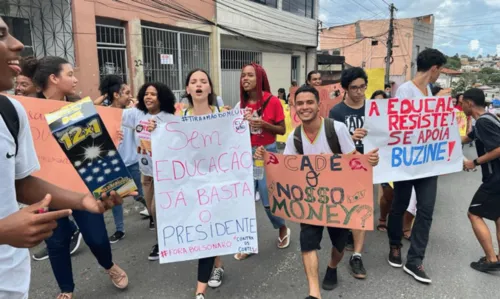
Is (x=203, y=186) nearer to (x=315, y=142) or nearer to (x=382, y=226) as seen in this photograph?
(x=315, y=142)

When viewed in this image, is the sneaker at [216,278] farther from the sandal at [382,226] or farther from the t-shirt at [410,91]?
the t-shirt at [410,91]

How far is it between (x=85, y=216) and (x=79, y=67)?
6536 millimetres

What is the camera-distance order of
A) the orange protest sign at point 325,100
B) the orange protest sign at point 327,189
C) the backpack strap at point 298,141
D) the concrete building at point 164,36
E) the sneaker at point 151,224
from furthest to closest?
the concrete building at point 164,36 < the orange protest sign at point 325,100 < the sneaker at point 151,224 < the backpack strap at point 298,141 < the orange protest sign at point 327,189

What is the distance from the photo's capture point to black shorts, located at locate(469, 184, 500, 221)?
10.2ft

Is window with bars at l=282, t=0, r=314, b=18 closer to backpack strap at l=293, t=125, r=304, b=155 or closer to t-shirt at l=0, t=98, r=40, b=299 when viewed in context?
backpack strap at l=293, t=125, r=304, b=155

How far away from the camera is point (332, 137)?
107 inches

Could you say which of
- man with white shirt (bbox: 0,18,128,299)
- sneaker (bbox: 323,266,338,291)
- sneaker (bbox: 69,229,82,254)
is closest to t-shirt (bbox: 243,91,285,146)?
sneaker (bbox: 323,266,338,291)

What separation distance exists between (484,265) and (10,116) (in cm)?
370

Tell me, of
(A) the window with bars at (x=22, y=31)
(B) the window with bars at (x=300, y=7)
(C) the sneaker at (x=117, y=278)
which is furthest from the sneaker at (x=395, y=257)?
(B) the window with bars at (x=300, y=7)

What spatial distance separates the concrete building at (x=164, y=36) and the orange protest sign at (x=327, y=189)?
704cm

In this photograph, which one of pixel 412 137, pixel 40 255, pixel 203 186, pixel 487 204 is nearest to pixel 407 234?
pixel 487 204

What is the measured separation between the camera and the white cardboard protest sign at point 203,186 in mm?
2592

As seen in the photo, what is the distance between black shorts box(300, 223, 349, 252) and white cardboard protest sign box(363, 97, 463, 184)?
2.27 ft

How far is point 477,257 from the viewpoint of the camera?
11.1 ft
